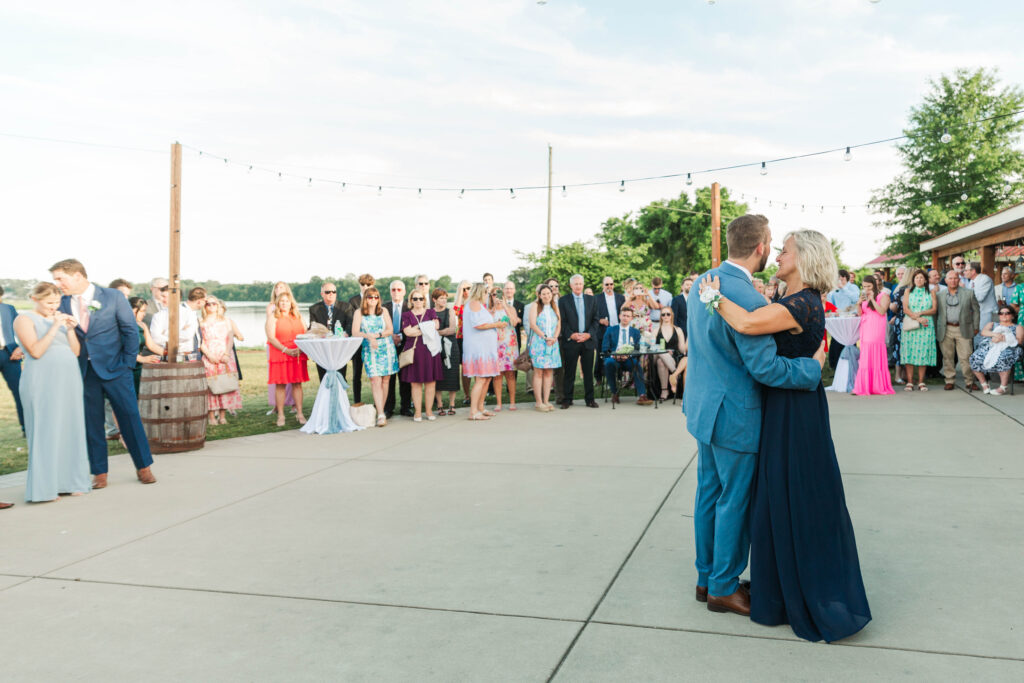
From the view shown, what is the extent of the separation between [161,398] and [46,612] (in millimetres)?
4467

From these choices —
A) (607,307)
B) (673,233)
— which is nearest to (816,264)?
(607,307)

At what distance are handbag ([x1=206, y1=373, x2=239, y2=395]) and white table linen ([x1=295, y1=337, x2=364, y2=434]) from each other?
1577 millimetres

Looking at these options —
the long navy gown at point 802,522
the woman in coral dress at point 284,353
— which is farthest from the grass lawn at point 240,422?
the long navy gown at point 802,522

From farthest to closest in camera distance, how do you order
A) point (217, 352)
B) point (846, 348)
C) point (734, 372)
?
point (846, 348)
point (217, 352)
point (734, 372)

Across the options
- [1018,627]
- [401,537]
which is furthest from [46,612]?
[1018,627]

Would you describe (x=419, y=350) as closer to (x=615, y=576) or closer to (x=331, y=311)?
(x=331, y=311)

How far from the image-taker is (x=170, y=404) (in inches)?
309

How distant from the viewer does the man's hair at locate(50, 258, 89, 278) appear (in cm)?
622

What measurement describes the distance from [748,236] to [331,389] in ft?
22.3

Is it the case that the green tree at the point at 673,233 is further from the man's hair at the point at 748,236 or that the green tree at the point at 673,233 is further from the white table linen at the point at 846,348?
the man's hair at the point at 748,236

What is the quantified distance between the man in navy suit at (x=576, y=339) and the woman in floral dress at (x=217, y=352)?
4678mm

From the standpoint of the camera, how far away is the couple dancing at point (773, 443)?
3.12 metres

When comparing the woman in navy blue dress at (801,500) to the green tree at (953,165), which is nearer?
the woman in navy blue dress at (801,500)

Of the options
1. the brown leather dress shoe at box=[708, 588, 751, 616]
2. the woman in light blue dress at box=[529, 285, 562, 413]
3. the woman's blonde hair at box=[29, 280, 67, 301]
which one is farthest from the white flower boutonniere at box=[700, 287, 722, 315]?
the woman in light blue dress at box=[529, 285, 562, 413]
